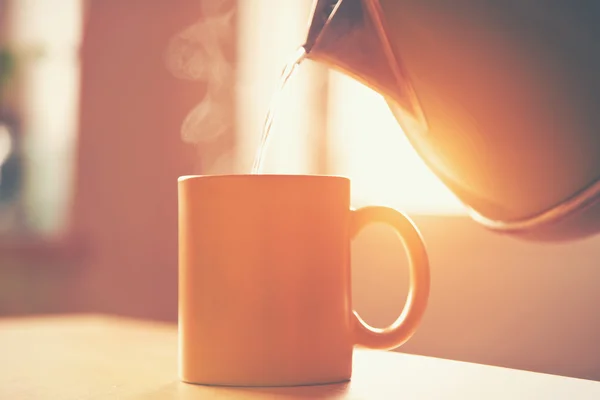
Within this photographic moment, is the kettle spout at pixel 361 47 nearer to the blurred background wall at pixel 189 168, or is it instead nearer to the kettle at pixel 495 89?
the kettle at pixel 495 89

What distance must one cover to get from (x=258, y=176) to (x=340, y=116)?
0.76 m

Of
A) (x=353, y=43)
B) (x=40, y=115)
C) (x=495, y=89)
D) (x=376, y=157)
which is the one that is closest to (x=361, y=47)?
(x=353, y=43)

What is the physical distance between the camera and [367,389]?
504mm

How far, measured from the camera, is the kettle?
45 centimetres

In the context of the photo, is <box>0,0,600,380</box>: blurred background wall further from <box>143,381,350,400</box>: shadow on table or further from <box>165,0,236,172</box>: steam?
<box>143,381,350,400</box>: shadow on table

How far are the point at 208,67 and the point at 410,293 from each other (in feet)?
3.65

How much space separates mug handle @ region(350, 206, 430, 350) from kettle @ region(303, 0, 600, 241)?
56 mm

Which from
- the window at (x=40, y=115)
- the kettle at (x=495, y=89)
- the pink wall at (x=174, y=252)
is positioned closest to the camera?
the kettle at (x=495, y=89)

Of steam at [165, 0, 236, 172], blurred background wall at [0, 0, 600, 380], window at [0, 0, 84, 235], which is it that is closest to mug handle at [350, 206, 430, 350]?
blurred background wall at [0, 0, 600, 380]

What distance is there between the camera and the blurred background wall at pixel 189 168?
959 millimetres

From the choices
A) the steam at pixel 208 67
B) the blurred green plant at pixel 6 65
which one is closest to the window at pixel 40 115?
the blurred green plant at pixel 6 65

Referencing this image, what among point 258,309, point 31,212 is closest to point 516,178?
point 258,309

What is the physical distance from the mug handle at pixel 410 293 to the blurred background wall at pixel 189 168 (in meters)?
0.45

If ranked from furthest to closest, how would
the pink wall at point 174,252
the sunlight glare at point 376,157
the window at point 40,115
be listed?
1. the window at point 40,115
2. the sunlight glare at point 376,157
3. the pink wall at point 174,252
